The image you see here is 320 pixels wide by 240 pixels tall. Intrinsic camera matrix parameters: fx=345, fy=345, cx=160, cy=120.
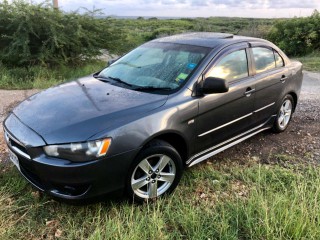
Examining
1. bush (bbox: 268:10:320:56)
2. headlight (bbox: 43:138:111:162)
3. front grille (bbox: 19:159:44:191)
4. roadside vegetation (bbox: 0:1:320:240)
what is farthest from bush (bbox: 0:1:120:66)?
bush (bbox: 268:10:320:56)

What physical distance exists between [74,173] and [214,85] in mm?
1670

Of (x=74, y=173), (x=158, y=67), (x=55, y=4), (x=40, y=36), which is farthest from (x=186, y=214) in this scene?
(x=55, y=4)

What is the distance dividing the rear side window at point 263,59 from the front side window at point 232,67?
271mm

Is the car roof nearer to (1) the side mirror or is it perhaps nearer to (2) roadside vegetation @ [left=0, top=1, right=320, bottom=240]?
(1) the side mirror

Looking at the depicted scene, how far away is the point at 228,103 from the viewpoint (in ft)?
13.3

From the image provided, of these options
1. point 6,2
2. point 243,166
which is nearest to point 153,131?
point 243,166

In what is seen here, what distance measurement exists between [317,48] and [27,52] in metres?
13.0

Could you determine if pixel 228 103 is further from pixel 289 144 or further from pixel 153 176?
pixel 289 144

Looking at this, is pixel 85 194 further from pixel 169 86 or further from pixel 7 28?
pixel 7 28

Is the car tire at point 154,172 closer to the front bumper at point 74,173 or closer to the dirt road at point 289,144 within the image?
the front bumper at point 74,173

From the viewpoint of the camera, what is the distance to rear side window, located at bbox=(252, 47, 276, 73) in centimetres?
459

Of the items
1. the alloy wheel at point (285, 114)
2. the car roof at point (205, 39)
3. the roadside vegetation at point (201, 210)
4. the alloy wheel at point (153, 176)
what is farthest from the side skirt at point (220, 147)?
the car roof at point (205, 39)

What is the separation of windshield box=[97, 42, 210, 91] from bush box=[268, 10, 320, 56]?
13921 mm

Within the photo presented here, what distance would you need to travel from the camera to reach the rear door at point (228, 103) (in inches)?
150
